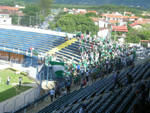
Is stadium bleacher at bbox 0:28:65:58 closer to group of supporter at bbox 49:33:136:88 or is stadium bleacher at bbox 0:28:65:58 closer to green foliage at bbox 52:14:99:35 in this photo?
group of supporter at bbox 49:33:136:88

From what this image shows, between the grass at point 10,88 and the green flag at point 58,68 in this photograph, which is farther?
the green flag at point 58,68

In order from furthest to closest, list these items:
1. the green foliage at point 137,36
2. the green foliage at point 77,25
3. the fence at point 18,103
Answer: the green foliage at point 137,36, the green foliage at point 77,25, the fence at point 18,103

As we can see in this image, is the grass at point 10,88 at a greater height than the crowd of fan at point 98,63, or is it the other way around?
the crowd of fan at point 98,63

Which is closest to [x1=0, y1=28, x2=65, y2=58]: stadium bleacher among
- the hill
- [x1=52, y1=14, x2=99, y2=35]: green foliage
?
[x1=52, y1=14, x2=99, y2=35]: green foliage

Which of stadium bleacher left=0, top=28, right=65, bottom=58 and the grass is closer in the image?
the grass

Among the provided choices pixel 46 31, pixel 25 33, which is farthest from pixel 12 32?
pixel 46 31

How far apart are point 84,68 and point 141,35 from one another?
37.0 meters

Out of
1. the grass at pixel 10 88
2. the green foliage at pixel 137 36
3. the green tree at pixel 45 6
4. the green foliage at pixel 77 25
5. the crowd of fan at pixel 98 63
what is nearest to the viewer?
the crowd of fan at pixel 98 63

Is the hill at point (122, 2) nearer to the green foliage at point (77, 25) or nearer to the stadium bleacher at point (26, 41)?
the green foliage at point (77, 25)

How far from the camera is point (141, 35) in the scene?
49.5 m

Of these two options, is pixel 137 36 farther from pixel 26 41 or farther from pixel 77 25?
pixel 26 41

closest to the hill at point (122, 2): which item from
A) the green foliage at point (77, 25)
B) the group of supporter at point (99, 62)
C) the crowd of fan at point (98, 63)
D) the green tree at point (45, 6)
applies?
the green tree at point (45, 6)

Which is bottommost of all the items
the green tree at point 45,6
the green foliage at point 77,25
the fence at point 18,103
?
the fence at point 18,103

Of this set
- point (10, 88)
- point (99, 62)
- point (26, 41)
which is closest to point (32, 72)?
point (10, 88)
